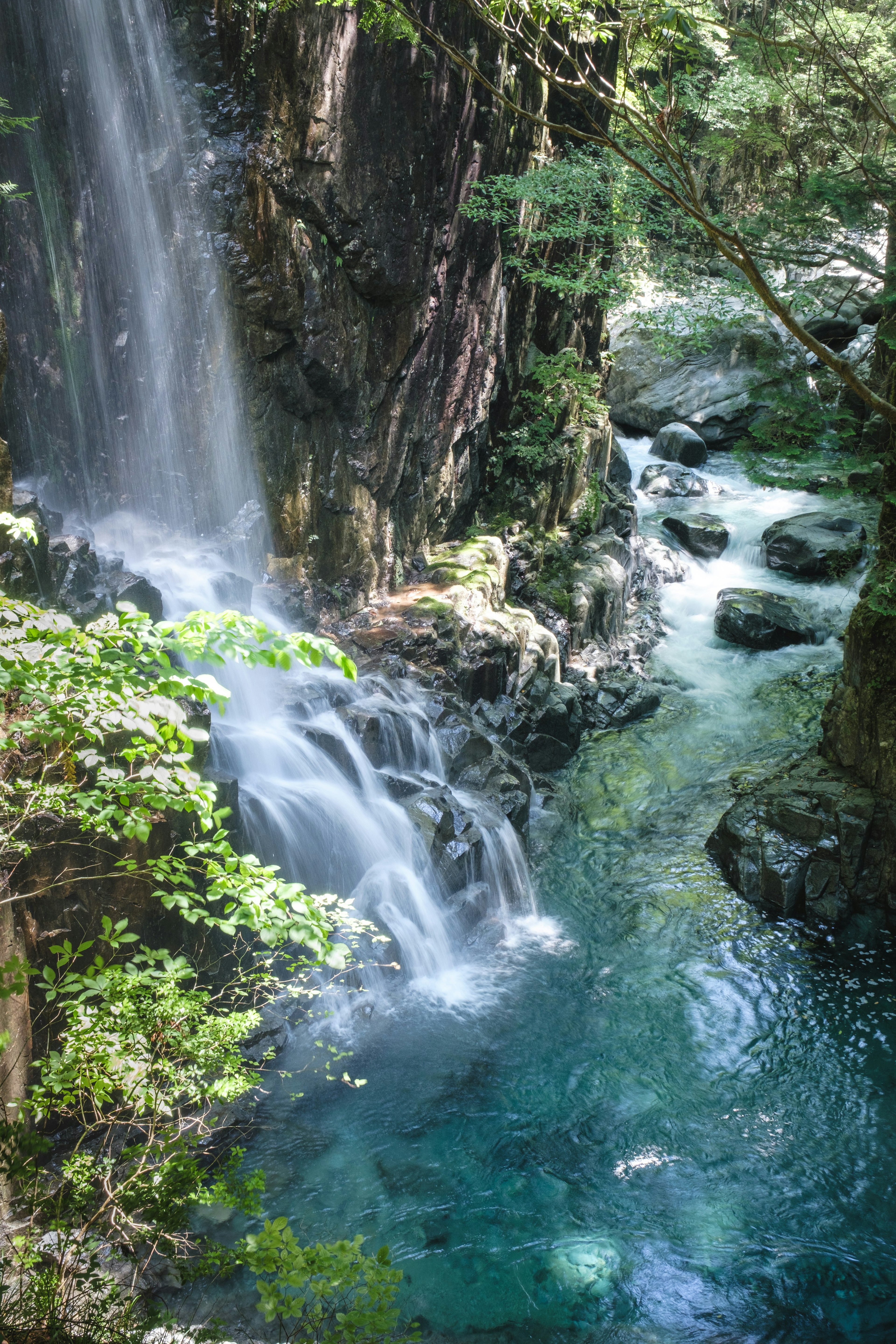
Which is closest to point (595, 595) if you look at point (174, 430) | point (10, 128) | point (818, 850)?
point (818, 850)

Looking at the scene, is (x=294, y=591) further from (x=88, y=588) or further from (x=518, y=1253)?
(x=518, y=1253)

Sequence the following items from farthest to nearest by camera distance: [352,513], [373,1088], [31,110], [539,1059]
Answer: [352,513]
[31,110]
[539,1059]
[373,1088]

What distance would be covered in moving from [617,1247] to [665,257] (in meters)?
13.8

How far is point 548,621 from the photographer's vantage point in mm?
14031

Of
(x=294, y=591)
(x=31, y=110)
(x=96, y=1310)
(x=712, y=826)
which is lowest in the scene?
(x=712, y=826)

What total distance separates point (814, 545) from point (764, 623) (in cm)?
316

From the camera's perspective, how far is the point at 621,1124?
20.3 feet

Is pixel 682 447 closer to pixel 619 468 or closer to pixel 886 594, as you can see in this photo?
pixel 619 468

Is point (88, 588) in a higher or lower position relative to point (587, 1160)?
higher

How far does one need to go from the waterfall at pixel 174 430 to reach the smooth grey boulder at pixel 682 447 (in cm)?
1491

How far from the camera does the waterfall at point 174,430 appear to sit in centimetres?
825

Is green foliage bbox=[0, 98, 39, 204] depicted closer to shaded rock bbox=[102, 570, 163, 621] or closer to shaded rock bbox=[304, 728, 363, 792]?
shaded rock bbox=[102, 570, 163, 621]

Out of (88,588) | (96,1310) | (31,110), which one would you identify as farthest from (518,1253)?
(31,110)

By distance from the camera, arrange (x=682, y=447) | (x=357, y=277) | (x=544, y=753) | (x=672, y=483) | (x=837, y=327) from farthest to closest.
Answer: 1. (x=682, y=447)
2. (x=837, y=327)
3. (x=672, y=483)
4. (x=544, y=753)
5. (x=357, y=277)
